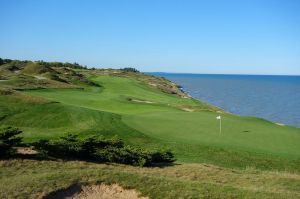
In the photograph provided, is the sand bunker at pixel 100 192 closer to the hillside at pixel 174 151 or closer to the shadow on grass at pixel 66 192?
the shadow on grass at pixel 66 192

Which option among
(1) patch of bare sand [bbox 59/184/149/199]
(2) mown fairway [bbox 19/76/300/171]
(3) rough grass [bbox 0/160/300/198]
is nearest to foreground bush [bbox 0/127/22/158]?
(3) rough grass [bbox 0/160/300/198]

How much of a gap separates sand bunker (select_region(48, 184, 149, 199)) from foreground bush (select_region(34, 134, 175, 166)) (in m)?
3.10

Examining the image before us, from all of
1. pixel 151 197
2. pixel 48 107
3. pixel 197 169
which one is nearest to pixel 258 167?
pixel 197 169

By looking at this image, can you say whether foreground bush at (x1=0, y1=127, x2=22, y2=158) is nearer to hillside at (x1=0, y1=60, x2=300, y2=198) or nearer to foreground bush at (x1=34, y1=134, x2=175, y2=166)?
hillside at (x1=0, y1=60, x2=300, y2=198)

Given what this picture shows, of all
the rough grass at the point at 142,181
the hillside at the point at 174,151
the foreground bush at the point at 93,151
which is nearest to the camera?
the rough grass at the point at 142,181

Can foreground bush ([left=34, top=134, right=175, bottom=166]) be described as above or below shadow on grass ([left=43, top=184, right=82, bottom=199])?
above

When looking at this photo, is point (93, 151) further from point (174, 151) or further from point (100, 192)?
point (174, 151)

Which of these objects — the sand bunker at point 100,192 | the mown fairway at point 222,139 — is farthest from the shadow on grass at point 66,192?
the mown fairway at point 222,139

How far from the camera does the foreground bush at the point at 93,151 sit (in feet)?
52.5

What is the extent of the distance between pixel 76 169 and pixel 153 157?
3.97m

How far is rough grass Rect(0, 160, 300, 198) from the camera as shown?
12.5 m

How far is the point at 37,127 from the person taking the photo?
27.6 metres

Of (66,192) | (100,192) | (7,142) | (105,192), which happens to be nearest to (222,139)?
(105,192)

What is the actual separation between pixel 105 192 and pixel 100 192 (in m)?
0.16
